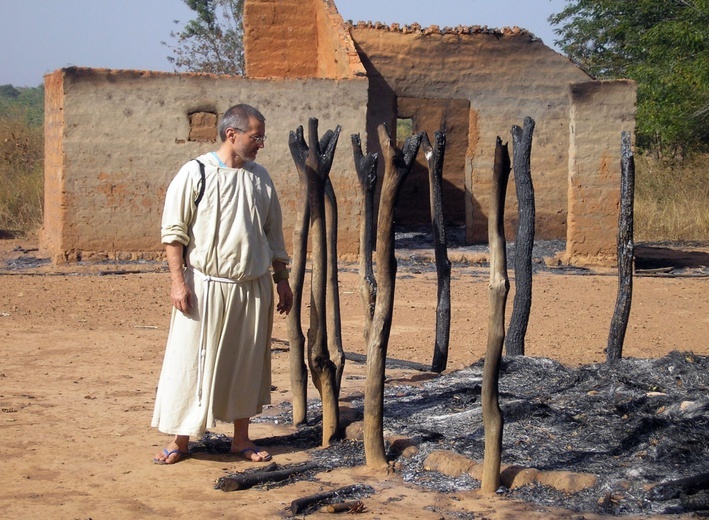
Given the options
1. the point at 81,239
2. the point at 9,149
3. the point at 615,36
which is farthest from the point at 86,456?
the point at 615,36

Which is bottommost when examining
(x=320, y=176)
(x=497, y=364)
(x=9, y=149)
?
(x=497, y=364)

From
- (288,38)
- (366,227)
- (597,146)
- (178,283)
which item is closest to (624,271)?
(366,227)

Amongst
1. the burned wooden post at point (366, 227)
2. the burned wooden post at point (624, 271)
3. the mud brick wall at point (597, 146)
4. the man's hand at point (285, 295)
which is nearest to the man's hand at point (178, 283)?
the man's hand at point (285, 295)

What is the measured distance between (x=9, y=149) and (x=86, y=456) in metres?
16.9

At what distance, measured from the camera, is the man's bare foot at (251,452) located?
4660 millimetres

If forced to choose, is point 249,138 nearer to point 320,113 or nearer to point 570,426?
point 570,426

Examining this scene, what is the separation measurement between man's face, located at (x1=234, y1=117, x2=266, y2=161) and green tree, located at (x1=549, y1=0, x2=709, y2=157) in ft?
46.8

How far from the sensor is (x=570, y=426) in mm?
4844

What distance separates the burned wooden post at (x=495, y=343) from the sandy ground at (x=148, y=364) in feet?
0.48

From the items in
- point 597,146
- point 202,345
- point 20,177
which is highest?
point 597,146

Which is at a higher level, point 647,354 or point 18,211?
point 18,211

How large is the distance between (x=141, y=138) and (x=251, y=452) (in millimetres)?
8601

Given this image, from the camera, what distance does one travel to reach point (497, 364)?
4211mm

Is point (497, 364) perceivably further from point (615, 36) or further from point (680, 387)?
point (615, 36)
